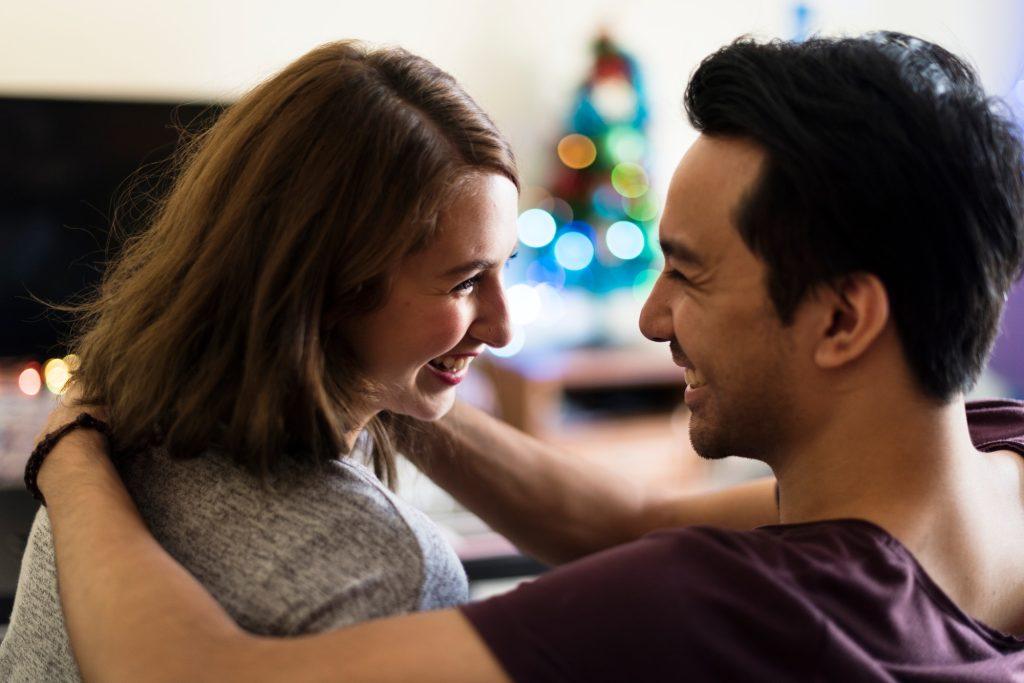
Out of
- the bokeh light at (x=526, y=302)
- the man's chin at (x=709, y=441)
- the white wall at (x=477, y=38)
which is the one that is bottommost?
the bokeh light at (x=526, y=302)

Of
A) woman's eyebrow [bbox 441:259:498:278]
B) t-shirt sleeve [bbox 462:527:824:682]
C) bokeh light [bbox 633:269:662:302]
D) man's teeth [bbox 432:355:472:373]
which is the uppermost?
woman's eyebrow [bbox 441:259:498:278]

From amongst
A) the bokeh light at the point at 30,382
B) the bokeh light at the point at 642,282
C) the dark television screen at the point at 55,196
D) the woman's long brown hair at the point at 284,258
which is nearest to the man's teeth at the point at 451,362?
the woman's long brown hair at the point at 284,258

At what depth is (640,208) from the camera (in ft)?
10.3

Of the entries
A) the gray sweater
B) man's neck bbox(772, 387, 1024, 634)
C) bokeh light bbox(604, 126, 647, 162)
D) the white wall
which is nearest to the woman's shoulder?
the gray sweater

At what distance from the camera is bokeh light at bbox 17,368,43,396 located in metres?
2.24

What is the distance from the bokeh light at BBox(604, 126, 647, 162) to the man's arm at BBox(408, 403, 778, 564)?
1795mm

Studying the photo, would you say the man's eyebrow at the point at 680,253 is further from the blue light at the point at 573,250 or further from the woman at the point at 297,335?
the blue light at the point at 573,250

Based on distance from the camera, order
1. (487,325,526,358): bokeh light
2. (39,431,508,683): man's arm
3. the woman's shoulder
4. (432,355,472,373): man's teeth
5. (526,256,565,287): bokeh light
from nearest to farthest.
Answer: (39,431,508,683): man's arm < the woman's shoulder < (432,355,472,373): man's teeth < (487,325,526,358): bokeh light < (526,256,565,287): bokeh light

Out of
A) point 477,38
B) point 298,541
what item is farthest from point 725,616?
point 477,38

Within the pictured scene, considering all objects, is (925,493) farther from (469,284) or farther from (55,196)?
(55,196)

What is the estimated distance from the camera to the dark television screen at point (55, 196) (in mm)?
2277

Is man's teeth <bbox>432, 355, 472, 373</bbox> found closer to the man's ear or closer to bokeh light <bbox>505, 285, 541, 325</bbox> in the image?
the man's ear

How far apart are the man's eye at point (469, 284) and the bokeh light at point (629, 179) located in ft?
6.42

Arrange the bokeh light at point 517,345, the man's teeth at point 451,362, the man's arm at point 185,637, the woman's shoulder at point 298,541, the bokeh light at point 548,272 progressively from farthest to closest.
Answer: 1. the bokeh light at point 548,272
2. the bokeh light at point 517,345
3. the man's teeth at point 451,362
4. the woman's shoulder at point 298,541
5. the man's arm at point 185,637
